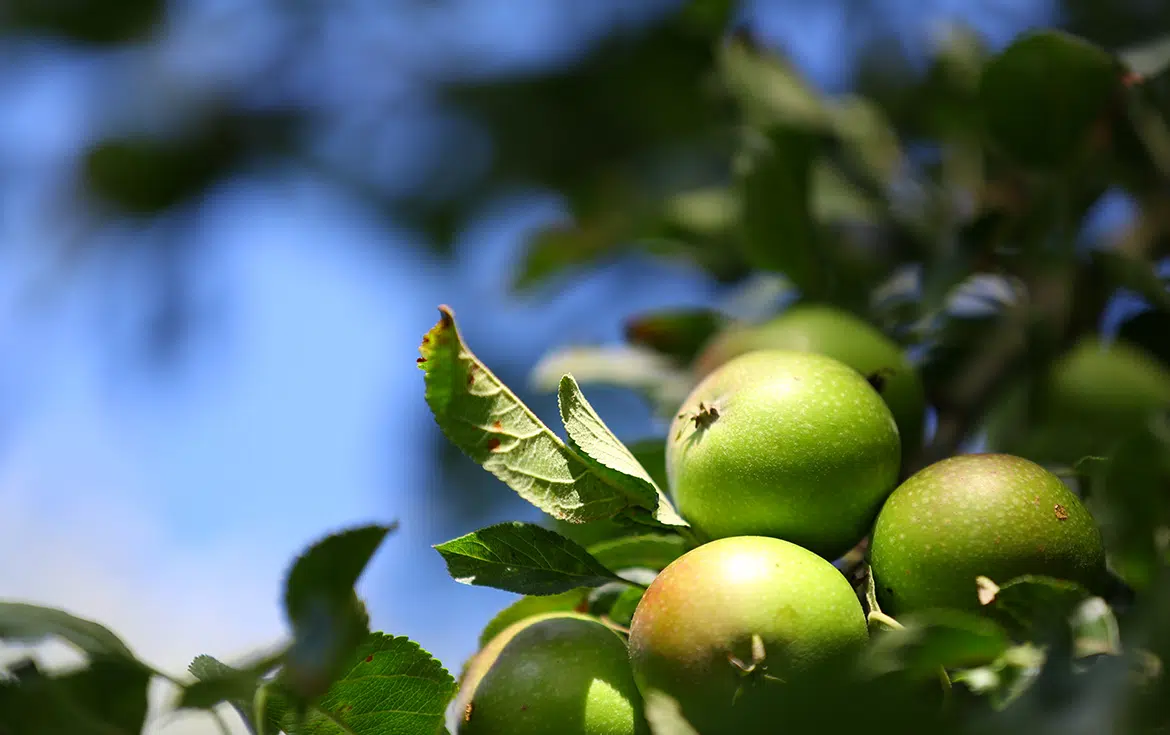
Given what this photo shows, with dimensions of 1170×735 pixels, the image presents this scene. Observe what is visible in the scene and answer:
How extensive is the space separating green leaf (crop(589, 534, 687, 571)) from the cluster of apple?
6cm

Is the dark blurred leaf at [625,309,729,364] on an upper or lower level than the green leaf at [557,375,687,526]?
lower

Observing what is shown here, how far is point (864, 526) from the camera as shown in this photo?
3.01 feet

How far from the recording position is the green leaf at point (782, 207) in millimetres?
1411

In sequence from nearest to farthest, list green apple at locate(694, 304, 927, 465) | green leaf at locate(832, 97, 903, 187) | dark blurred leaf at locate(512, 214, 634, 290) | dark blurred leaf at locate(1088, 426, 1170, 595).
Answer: dark blurred leaf at locate(1088, 426, 1170, 595), green apple at locate(694, 304, 927, 465), green leaf at locate(832, 97, 903, 187), dark blurred leaf at locate(512, 214, 634, 290)

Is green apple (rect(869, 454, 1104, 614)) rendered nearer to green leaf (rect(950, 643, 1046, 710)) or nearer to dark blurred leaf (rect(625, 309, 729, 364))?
green leaf (rect(950, 643, 1046, 710))

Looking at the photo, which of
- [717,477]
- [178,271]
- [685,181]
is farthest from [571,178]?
[717,477]

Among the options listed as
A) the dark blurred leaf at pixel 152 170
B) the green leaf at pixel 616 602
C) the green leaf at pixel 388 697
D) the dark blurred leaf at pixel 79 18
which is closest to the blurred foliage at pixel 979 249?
the green leaf at pixel 616 602

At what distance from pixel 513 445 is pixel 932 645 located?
40 cm

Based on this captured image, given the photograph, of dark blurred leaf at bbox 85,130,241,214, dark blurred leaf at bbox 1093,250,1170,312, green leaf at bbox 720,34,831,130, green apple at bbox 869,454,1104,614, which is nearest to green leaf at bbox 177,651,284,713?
green apple at bbox 869,454,1104,614

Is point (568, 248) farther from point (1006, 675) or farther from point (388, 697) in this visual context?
point (1006, 675)

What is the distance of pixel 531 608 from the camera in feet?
3.35

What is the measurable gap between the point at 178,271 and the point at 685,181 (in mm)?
1653

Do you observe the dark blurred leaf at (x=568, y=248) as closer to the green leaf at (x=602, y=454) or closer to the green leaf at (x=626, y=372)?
the green leaf at (x=626, y=372)

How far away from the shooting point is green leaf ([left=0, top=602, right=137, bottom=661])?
701 mm
